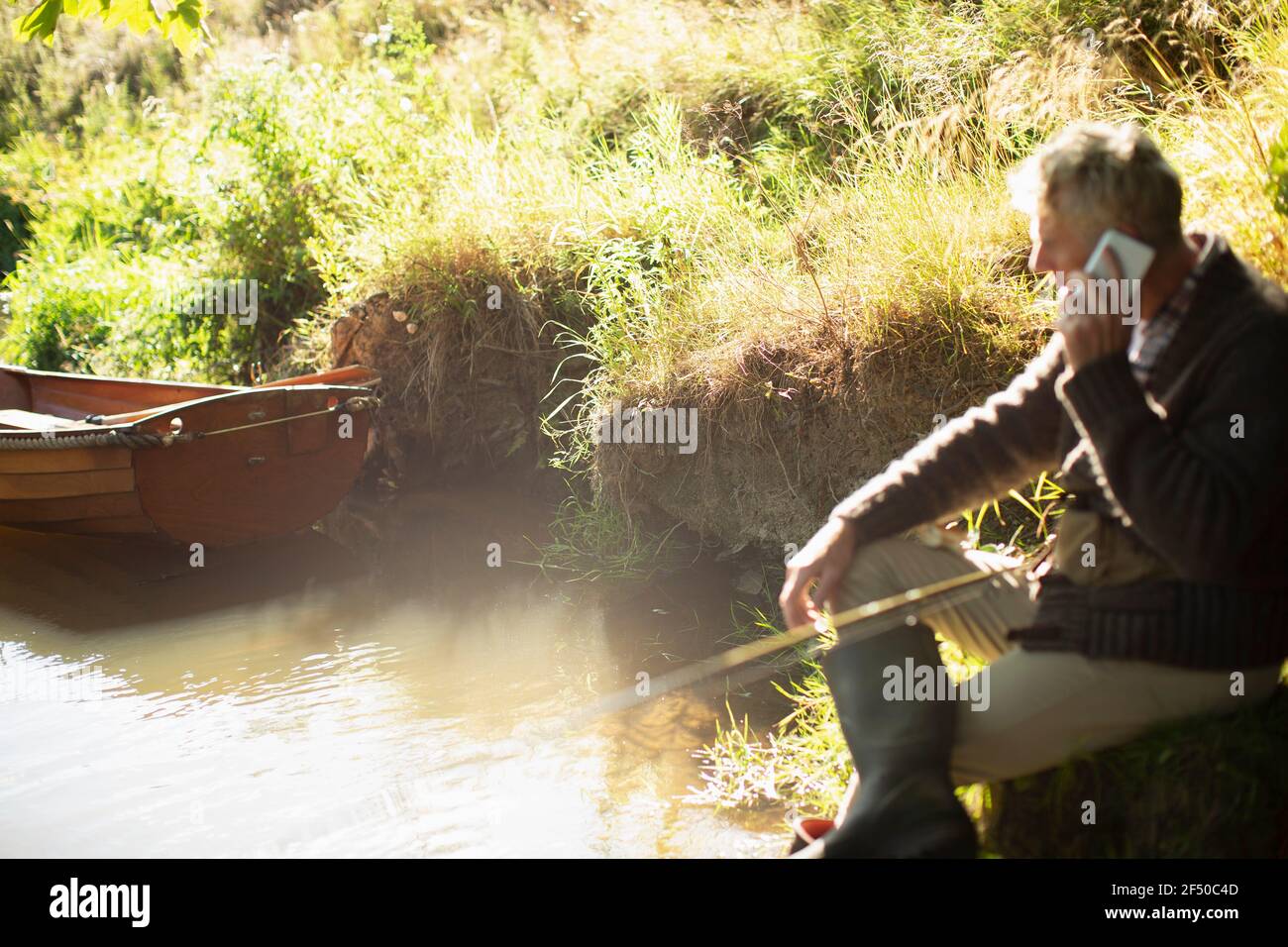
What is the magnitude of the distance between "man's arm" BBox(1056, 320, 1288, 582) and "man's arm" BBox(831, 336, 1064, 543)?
41 centimetres

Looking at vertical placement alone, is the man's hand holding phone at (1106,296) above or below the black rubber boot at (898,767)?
above

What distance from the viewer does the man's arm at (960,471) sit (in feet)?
7.80

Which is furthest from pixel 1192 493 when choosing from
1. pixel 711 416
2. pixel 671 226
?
pixel 671 226

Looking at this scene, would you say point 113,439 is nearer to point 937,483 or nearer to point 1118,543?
point 937,483

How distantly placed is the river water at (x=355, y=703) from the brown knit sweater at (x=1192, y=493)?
4.73 feet

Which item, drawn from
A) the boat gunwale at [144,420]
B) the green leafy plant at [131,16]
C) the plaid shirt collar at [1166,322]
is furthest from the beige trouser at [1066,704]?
the boat gunwale at [144,420]

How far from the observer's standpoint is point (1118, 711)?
2102 mm

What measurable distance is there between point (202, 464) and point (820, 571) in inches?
167

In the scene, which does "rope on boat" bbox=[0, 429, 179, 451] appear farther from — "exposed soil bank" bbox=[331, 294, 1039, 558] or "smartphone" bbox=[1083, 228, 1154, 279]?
"smartphone" bbox=[1083, 228, 1154, 279]

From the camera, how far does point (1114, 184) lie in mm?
1966

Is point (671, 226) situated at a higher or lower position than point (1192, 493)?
higher

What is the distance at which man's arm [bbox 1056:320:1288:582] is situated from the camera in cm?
183

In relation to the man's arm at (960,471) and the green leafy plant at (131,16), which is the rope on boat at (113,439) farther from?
the man's arm at (960,471)

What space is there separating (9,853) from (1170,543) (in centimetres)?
331
